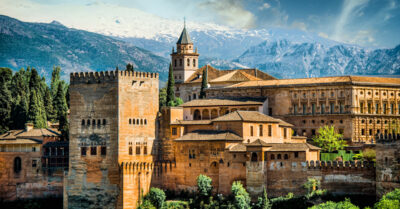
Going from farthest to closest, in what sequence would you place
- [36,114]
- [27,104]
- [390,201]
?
1. [27,104]
2. [36,114]
3. [390,201]

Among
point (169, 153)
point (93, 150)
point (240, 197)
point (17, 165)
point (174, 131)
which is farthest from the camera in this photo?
point (17, 165)

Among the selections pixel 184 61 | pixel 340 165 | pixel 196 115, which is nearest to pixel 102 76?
pixel 196 115

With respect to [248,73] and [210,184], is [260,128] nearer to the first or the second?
[210,184]

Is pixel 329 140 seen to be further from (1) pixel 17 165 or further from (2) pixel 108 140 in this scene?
(1) pixel 17 165

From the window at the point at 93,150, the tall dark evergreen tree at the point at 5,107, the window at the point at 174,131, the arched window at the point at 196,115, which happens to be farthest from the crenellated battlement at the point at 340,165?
the tall dark evergreen tree at the point at 5,107

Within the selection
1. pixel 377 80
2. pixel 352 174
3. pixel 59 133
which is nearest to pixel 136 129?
pixel 59 133

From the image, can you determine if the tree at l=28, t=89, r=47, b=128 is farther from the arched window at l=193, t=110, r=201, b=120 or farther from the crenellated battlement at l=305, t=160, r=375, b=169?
the crenellated battlement at l=305, t=160, r=375, b=169

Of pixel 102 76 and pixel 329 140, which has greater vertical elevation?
pixel 102 76
